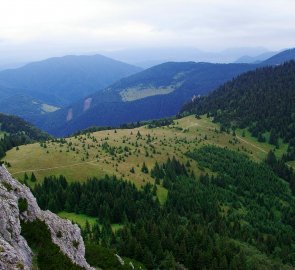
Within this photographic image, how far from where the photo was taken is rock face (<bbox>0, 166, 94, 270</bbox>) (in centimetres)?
3500

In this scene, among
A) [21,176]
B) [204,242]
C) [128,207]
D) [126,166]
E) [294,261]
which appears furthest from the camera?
[126,166]

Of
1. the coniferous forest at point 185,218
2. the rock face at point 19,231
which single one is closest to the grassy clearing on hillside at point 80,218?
the coniferous forest at point 185,218

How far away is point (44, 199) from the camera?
12788 cm

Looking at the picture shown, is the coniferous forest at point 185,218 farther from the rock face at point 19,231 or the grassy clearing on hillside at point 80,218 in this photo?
the rock face at point 19,231

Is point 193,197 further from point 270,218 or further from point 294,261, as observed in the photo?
point 294,261

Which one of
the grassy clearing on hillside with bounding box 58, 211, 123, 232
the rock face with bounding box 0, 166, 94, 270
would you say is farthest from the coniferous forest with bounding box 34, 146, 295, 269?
the rock face with bounding box 0, 166, 94, 270

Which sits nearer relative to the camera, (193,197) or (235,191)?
(193,197)

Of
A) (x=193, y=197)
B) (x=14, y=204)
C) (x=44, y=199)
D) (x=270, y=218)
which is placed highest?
(x=14, y=204)

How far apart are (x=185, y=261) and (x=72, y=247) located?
4349 centimetres

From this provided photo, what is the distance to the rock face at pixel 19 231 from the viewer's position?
3500 cm

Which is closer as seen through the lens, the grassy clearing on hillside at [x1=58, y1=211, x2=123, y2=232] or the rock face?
the rock face

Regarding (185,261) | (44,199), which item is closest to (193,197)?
(44,199)

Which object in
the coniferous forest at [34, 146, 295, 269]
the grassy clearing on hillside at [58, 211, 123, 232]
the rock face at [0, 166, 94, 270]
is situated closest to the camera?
the rock face at [0, 166, 94, 270]

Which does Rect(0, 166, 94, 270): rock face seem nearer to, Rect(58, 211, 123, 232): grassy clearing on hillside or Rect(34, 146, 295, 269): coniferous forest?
Rect(34, 146, 295, 269): coniferous forest
